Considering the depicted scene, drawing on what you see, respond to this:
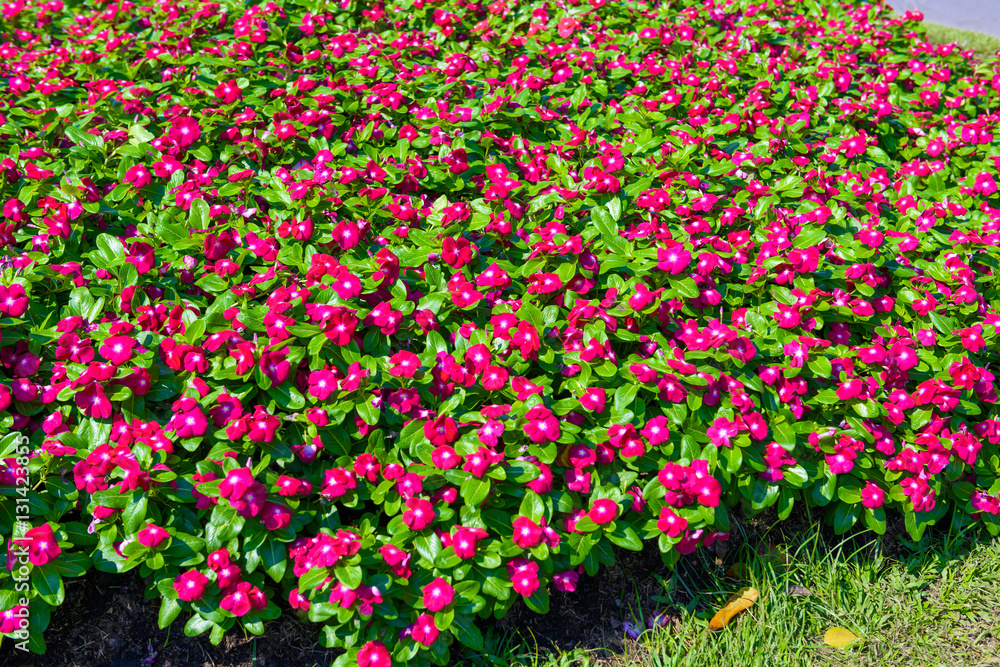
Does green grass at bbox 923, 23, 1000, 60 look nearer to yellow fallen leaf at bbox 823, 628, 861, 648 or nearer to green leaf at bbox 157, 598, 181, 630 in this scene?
yellow fallen leaf at bbox 823, 628, 861, 648

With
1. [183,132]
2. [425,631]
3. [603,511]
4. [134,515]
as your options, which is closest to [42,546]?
[134,515]

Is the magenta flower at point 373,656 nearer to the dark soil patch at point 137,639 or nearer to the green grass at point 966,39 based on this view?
the dark soil patch at point 137,639

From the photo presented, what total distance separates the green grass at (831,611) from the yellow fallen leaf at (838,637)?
0.02 metres

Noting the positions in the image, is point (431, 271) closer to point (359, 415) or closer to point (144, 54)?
point (359, 415)

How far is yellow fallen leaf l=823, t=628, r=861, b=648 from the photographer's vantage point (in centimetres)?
247

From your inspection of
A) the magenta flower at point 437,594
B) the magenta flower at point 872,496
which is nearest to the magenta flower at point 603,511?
the magenta flower at point 437,594

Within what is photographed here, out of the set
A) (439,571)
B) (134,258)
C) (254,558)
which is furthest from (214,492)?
(134,258)

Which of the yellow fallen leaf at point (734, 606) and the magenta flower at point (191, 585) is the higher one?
the magenta flower at point (191, 585)

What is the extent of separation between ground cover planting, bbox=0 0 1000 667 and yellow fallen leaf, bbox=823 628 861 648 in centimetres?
38

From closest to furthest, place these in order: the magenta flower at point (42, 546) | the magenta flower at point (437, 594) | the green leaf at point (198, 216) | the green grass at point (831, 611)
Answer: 1. the magenta flower at point (42, 546)
2. the magenta flower at point (437, 594)
3. the green grass at point (831, 611)
4. the green leaf at point (198, 216)

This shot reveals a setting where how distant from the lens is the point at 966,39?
7.27 meters

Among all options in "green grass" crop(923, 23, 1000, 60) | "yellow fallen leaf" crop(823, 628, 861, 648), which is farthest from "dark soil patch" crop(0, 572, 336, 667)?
"green grass" crop(923, 23, 1000, 60)

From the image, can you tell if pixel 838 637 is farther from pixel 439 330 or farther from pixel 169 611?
pixel 169 611

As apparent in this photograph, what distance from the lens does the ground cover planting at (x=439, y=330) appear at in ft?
6.99
